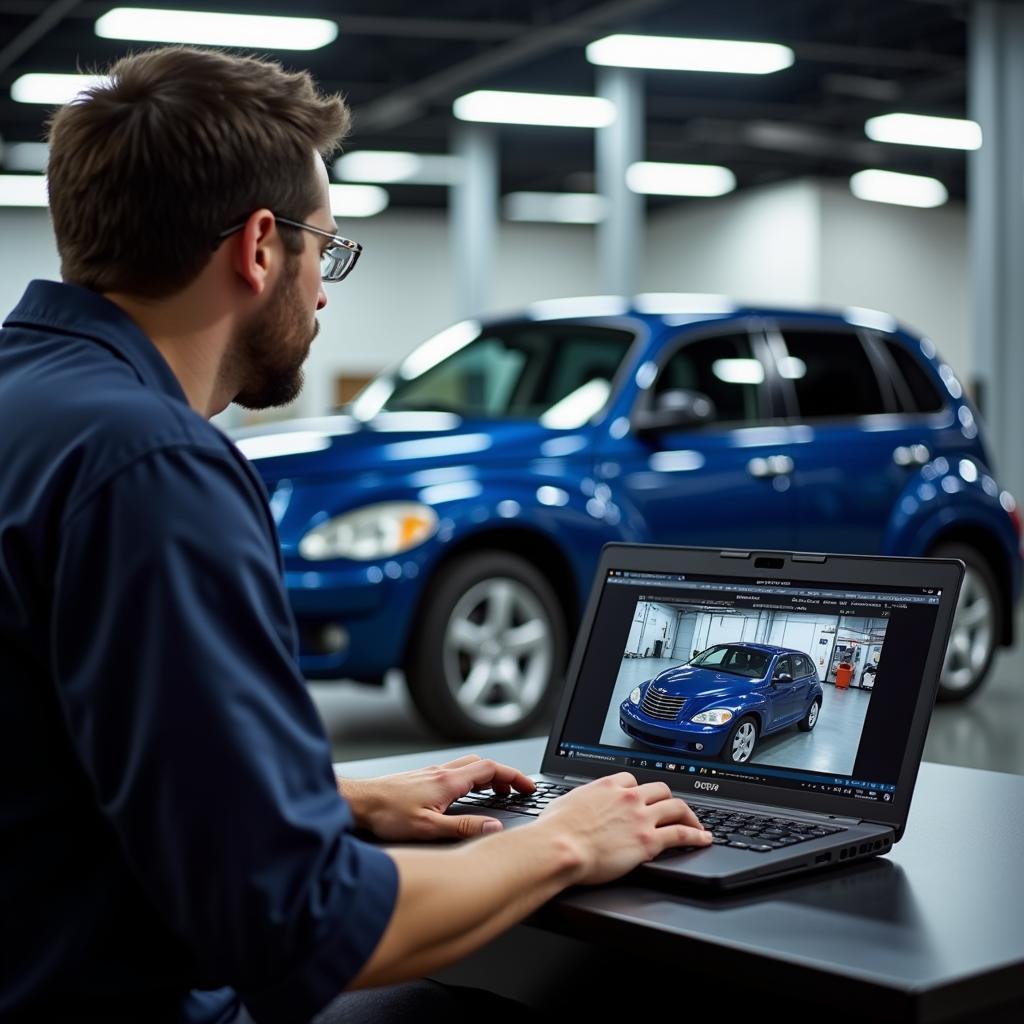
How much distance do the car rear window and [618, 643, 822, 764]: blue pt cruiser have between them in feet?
19.5

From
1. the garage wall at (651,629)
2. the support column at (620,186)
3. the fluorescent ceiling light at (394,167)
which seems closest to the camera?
the garage wall at (651,629)

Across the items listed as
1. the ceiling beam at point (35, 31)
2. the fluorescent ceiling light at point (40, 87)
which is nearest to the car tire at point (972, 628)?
the ceiling beam at point (35, 31)

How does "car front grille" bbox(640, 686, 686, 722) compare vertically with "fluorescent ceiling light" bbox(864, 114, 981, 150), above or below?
above

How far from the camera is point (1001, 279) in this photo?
11852 mm

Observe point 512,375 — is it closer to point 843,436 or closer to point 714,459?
point 714,459

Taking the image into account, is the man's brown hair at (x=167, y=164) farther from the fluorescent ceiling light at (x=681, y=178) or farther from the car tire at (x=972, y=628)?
the fluorescent ceiling light at (x=681, y=178)

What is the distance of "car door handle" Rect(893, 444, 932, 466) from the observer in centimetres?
741

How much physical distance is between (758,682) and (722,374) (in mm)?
5432

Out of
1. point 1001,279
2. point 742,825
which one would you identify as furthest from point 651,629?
point 1001,279

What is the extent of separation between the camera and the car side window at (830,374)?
7.33 metres

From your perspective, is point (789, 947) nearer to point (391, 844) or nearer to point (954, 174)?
point (391, 844)

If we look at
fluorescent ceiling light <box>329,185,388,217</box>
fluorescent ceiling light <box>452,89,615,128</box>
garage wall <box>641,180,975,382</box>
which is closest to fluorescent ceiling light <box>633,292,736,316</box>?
fluorescent ceiling light <box>452,89,615,128</box>

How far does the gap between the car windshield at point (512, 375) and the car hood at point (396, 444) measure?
0.15 meters

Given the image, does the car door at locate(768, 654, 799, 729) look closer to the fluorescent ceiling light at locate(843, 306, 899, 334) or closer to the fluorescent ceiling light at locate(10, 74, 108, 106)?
the fluorescent ceiling light at locate(843, 306, 899, 334)
